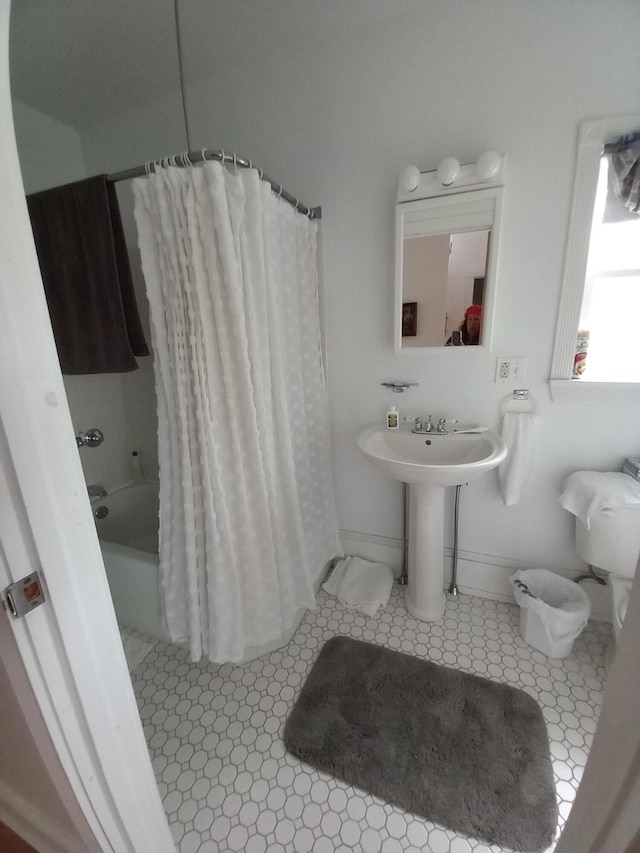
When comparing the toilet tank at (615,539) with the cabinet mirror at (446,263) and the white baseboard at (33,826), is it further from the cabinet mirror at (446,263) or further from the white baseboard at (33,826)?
the white baseboard at (33,826)

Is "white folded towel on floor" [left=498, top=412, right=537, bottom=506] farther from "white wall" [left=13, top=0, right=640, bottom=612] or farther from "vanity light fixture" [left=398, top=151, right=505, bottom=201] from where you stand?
"vanity light fixture" [left=398, top=151, right=505, bottom=201]

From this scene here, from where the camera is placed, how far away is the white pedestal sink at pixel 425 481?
1.42m

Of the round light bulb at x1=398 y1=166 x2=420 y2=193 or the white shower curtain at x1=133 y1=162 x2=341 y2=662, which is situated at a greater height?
the round light bulb at x1=398 y1=166 x2=420 y2=193

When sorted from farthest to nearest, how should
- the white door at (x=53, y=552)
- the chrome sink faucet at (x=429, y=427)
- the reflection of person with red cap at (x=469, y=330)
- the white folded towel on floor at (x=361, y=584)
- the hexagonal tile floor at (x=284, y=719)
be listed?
the white folded towel on floor at (x=361, y=584) → the chrome sink faucet at (x=429, y=427) → the reflection of person with red cap at (x=469, y=330) → the hexagonal tile floor at (x=284, y=719) → the white door at (x=53, y=552)

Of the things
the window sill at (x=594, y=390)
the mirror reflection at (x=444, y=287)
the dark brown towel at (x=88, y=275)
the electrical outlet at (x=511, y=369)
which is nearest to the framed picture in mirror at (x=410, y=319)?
the mirror reflection at (x=444, y=287)

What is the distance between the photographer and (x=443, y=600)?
1.71 metres

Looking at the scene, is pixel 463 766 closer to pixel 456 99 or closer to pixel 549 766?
pixel 549 766

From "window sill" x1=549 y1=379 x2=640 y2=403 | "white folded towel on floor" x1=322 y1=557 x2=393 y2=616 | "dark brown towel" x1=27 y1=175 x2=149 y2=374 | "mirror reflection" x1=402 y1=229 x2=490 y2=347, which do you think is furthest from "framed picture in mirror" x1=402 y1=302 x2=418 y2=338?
"white folded towel on floor" x1=322 y1=557 x2=393 y2=616

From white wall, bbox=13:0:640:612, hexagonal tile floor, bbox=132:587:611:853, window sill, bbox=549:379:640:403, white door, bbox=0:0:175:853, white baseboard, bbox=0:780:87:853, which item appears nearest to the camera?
white door, bbox=0:0:175:853

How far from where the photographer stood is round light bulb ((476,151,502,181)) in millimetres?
1237

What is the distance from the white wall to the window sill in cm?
4

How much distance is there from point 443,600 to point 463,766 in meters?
0.67

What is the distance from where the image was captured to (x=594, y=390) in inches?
53.5

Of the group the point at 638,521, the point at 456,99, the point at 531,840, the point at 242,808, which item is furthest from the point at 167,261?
Answer: the point at 531,840
